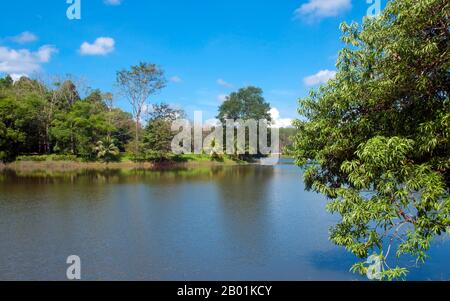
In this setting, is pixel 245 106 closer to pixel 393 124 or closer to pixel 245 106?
pixel 245 106

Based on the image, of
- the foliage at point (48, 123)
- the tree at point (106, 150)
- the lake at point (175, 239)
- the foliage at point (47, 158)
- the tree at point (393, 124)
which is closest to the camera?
the tree at point (393, 124)

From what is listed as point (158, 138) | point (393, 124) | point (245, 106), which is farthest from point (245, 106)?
point (393, 124)

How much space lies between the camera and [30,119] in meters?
42.6

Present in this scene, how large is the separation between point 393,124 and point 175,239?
27.4ft

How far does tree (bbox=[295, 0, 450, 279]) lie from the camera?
574 cm

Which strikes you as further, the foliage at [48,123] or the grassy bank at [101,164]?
the grassy bank at [101,164]

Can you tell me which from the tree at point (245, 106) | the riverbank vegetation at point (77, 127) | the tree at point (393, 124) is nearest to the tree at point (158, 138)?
the riverbank vegetation at point (77, 127)

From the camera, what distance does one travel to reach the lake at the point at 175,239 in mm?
9516

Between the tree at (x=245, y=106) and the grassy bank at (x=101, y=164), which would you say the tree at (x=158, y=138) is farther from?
the tree at (x=245, y=106)

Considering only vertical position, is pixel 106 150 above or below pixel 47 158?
above

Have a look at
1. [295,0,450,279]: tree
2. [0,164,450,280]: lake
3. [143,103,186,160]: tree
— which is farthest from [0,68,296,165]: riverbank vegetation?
[295,0,450,279]: tree

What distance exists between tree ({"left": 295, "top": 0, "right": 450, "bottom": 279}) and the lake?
327 cm

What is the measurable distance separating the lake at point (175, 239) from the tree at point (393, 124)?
129 inches

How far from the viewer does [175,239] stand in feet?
40.9
